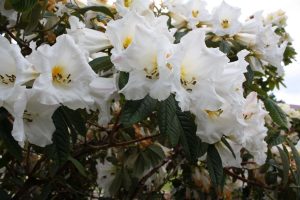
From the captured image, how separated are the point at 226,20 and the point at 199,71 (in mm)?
711

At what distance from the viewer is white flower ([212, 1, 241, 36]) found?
1.55 m

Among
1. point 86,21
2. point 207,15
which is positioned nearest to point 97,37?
point 86,21

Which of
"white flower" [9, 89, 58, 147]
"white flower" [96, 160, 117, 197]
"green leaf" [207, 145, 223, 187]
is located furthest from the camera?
"white flower" [96, 160, 117, 197]

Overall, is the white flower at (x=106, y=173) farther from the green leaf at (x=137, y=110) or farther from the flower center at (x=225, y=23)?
the green leaf at (x=137, y=110)

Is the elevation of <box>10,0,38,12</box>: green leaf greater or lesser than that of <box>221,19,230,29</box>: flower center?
greater

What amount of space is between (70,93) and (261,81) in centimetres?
248

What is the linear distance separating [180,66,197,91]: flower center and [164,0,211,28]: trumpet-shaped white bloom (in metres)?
0.76

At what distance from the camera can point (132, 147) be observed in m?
1.78

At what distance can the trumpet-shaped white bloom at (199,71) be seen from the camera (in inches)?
33.9

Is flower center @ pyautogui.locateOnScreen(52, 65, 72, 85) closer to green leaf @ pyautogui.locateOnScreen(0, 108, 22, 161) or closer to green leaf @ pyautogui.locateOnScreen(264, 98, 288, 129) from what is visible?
green leaf @ pyautogui.locateOnScreen(0, 108, 22, 161)

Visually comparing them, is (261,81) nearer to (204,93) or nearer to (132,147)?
(132,147)

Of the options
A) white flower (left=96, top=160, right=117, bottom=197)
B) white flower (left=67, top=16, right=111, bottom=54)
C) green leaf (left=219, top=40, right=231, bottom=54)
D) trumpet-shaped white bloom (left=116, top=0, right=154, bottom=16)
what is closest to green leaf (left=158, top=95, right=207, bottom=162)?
white flower (left=67, top=16, right=111, bottom=54)

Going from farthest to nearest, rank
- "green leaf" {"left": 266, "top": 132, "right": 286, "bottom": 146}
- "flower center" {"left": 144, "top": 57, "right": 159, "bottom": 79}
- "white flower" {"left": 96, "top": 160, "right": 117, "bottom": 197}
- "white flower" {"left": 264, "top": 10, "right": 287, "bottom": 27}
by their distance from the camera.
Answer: "white flower" {"left": 264, "top": 10, "right": 287, "bottom": 27} < "white flower" {"left": 96, "top": 160, "right": 117, "bottom": 197} < "green leaf" {"left": 266, "top": 132, "right": 286, "bottom": 146} < "flower center" {"left": 144, "top": 57, "right": 159, "bottom": 79}

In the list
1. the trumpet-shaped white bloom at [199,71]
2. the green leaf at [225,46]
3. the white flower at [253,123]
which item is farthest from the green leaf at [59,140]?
the green leaf at [225,46]
